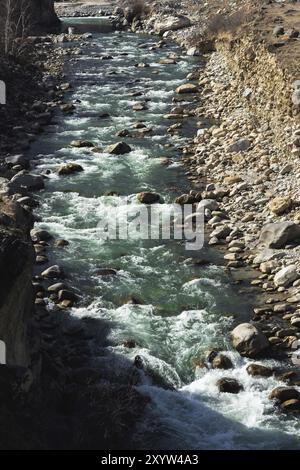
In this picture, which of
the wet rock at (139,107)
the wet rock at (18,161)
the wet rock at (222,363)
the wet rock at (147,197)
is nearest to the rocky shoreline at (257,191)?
the wet rock at (222,363)

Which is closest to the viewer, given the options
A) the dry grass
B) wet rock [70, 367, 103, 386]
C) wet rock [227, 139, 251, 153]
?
wet rock [70, 367, 103, 386]

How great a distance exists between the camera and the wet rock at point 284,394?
10.3 meters

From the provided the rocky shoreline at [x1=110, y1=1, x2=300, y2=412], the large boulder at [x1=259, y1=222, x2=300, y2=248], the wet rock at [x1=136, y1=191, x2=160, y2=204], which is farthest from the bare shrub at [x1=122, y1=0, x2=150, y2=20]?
the large boulder at [x1=259, y1=222, x2=300, y2=248]

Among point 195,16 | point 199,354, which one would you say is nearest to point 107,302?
point 199,354

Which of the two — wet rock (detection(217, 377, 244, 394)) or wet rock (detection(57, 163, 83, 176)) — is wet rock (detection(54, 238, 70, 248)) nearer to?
wet rock (detection(57, 163, 83, 176))

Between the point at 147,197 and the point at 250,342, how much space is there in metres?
6.88

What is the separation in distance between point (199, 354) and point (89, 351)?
6.10 ft

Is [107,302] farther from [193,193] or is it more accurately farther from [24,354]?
[193,193]

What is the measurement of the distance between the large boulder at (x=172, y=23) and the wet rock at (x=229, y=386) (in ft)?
101

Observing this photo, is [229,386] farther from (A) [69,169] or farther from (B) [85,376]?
(A) [69,169]

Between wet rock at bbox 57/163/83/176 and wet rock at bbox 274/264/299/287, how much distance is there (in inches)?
324

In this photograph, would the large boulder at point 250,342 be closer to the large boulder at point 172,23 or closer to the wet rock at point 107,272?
the wet rock at point 107,272

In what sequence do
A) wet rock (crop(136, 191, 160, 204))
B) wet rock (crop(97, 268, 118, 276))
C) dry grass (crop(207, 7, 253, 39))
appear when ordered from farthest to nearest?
dry grass (crop(207, 7, 253, 39)) → wet rock (crop(136, 191, 160, 204)) → wet rock (crop(97, 268, 118, 276))

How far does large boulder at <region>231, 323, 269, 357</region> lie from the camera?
11.4 metres
